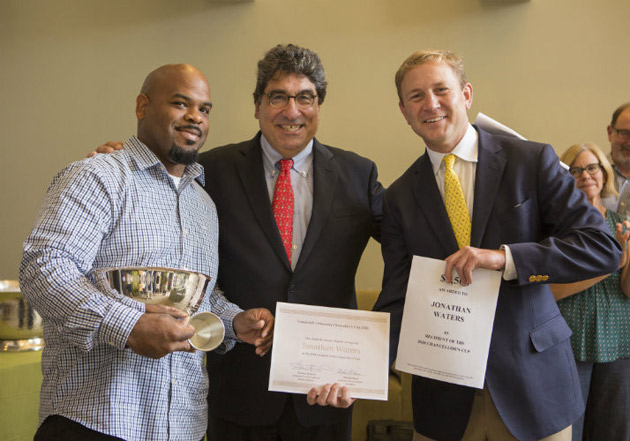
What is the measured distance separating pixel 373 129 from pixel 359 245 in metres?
2.32

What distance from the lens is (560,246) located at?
67.6 inches

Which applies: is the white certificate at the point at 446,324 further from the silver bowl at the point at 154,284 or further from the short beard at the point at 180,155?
the short beard at the point at 180,155

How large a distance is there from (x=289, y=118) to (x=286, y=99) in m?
0.09

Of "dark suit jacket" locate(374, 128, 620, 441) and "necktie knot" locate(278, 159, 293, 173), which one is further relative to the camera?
"necktie knot" locate(278, 159, 293, 173)

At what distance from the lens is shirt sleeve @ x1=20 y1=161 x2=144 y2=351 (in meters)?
1.46

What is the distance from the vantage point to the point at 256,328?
1.90 meters

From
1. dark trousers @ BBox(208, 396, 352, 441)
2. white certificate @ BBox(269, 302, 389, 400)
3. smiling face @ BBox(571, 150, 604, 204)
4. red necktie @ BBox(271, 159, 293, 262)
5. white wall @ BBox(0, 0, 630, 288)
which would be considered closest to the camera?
white certificate @ BBox(269, 302, 389, 400)

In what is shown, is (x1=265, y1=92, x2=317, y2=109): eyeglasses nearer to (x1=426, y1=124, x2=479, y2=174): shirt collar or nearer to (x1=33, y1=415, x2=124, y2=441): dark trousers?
(x1=426, y1=124, x2=479, y2=174): shirt collar

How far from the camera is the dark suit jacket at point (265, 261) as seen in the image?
213cm

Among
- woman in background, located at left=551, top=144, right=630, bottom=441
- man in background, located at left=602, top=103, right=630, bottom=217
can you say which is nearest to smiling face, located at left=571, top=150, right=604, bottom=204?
woman in background, located at left=551, top=144, right=630, bottom=441

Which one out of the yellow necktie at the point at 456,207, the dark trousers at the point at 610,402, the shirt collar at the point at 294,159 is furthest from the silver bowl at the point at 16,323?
the dark trousers at the point at 610,402

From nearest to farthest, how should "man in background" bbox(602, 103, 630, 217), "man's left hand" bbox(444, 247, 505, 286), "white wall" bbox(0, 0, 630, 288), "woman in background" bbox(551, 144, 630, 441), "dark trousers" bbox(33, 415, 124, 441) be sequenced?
"dark trousers" bbox(33, 415, 124, 441)
"man's left hand" bbox(444, 247, 505, 286)
"woman in background" bbox(551, 144, 630, 441)
"man in background" bbox(602, 103, 630, 217)
"white wall" bbox(0, 0, 630, 288)

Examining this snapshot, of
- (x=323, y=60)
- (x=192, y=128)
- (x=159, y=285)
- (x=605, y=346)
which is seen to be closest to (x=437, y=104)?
(x=192, y=128)

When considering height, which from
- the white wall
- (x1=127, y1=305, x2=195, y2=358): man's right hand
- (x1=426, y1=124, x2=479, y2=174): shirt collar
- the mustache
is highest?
the white wall
